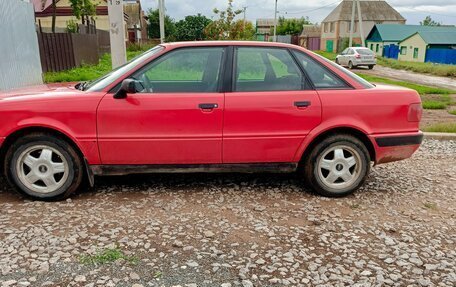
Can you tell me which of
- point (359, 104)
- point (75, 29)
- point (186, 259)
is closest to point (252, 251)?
point (186, 259)

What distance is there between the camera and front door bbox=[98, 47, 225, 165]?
409 cm

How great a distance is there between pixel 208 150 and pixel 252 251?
1289mm

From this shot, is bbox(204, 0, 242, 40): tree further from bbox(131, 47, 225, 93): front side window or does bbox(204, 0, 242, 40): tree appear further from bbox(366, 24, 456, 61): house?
bbox(366, 24, 456, 61): house

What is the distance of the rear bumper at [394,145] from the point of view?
14.4ft

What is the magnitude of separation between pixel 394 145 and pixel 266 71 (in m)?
1.58

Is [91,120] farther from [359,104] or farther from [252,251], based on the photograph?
[359,104]

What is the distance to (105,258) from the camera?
3.14 metres

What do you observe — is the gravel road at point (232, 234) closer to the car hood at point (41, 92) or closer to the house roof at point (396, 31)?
the car hood at point (41, 92)

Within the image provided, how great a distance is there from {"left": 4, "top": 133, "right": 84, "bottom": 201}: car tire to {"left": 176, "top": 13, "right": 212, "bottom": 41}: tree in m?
32.0

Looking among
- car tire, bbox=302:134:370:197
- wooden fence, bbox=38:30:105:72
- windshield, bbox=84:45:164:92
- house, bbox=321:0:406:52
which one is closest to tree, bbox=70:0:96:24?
wooden fence, bbox=38:30:105:72

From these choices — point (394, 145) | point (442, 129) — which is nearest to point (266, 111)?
point (394, 145)

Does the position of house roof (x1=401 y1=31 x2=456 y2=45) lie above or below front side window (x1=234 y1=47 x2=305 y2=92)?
above

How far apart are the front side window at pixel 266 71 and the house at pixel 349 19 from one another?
58.2 metres

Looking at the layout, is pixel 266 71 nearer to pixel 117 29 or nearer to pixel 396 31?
pixel 117 29
